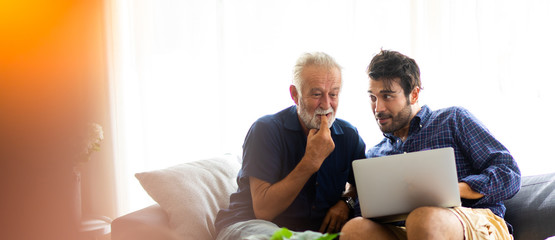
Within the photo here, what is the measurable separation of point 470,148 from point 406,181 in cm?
46

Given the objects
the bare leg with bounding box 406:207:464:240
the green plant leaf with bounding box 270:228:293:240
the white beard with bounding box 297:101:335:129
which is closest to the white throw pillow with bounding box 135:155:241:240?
the white beard with bounding box 297:101:335:129

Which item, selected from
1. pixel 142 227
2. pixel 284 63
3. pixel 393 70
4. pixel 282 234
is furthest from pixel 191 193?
pixel 284 63

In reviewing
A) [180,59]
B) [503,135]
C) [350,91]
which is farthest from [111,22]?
[503,135]

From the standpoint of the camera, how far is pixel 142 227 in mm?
1637

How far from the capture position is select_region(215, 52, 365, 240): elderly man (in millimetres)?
1730

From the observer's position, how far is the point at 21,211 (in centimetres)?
45

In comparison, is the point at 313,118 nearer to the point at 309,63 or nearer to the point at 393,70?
the point at 309,63

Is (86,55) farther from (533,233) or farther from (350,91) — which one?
(350,91)

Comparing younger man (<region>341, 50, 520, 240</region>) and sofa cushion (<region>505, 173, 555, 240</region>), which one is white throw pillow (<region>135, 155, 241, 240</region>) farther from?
sofa cushion (<region>505, 173, 555, 240</region>)

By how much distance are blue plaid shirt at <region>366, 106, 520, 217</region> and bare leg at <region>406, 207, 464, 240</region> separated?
0.80 ft

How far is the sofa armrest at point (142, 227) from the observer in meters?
1.61

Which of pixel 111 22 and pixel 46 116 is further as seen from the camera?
pixel 111 22

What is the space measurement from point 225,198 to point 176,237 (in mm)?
315

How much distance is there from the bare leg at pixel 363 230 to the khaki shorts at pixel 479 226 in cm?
10
